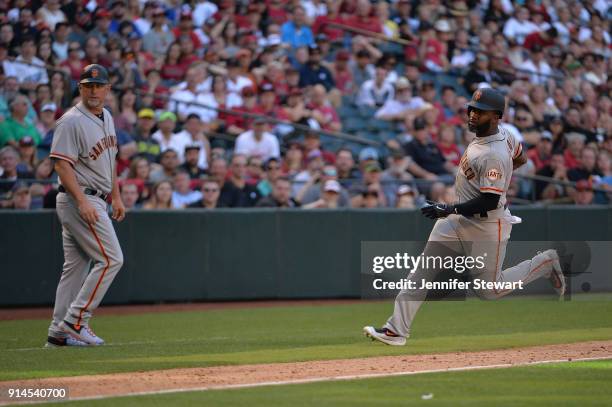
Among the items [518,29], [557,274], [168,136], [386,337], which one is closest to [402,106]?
[168,136]

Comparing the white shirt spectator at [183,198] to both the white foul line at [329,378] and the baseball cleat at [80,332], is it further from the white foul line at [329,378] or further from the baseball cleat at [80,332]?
the white foul line at [329,378]

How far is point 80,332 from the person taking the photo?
8.80 m

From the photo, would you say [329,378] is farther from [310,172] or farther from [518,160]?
[310,172]

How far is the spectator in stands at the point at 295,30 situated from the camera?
58.9ft

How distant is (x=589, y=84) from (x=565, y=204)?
5.07m

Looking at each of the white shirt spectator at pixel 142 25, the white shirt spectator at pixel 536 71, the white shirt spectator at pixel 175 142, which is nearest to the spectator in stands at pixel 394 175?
the white shirt spectator at pixel 175 142

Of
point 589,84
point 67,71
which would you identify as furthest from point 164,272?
point 589,84

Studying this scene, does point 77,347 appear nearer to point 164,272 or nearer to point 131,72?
point 164,272

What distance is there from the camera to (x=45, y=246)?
13.1m

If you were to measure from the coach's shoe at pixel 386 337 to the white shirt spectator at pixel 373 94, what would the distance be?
367 inches

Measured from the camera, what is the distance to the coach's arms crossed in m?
7.96

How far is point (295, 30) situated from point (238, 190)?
4.67 m

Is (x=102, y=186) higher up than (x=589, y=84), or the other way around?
(x=589, y=84)

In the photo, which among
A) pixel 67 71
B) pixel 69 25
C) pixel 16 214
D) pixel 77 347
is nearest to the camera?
pixel 77 347
